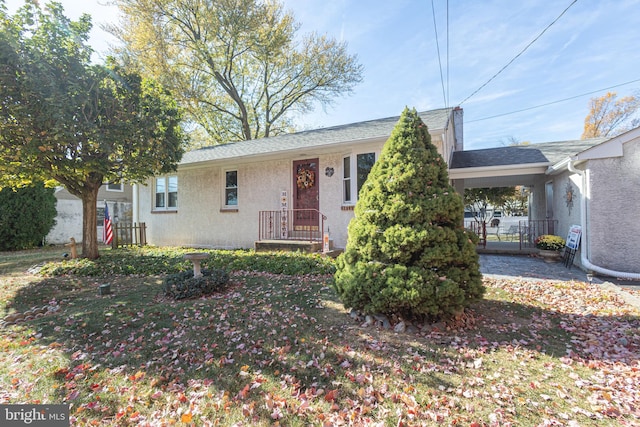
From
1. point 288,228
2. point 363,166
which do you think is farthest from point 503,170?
point 288,228

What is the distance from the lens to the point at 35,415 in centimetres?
240

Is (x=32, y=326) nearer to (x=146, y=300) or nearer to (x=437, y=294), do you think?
(x=146, y=300)

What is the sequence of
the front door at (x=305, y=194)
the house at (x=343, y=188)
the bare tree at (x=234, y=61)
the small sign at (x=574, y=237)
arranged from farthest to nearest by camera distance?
the bare tree at (x=234, y=61) → the front door at (x=305, y=194) → the small sign at (x=574, y=237) → the house at (x=343, y=188)

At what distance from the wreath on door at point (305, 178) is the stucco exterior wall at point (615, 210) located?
6.65m

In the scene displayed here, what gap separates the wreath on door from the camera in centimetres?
909

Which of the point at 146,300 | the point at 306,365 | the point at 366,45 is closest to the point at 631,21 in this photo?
the point at 366,45

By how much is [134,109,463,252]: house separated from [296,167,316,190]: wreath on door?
31 millimetres

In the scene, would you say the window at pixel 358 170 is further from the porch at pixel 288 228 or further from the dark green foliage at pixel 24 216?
the dark green foliage at pixel 24 216

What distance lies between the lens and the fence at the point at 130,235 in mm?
10999

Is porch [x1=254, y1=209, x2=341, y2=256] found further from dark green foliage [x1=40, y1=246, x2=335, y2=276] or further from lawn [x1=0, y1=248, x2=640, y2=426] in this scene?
lawn [x1=0, y1=248, x2=640, y2=426]

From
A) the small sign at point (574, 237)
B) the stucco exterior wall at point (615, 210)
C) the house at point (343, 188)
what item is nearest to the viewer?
the stucco exterior wall at point (615, 210)

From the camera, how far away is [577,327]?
3.60 metres

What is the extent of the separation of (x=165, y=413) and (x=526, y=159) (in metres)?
10.6

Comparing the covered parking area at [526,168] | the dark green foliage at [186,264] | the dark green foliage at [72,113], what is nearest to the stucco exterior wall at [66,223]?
the dark green foliage at [72,113]
